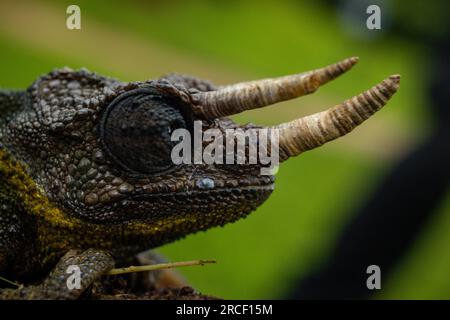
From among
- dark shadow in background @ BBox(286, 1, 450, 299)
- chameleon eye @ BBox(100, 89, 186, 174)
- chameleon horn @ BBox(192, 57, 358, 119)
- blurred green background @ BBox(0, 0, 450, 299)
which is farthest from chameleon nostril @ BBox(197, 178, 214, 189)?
blurred green background @ BBox(0, 0, 450, 299)

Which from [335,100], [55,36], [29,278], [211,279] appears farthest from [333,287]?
[55,36]

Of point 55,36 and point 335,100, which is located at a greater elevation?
point 55,36

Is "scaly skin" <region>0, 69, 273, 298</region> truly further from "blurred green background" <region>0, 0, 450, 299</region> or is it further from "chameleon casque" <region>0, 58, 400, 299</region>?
"blurred green background" <region>0, 0, 450, 299</region>

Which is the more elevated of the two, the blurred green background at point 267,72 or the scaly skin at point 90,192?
the blurred green background at point 267,72

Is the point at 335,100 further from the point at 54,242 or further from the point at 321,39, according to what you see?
the point at 54,242

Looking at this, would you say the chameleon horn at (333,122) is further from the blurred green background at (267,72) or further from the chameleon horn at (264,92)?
the blurred green background at (267,72)

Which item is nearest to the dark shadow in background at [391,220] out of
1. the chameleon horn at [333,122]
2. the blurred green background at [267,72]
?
the blurred green background at [267,72]

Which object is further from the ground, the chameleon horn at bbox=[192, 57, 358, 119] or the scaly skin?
the chameleon horn at bbox=[192, 57, 358, 119]
